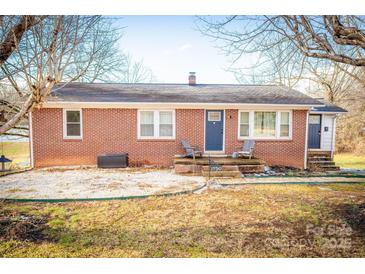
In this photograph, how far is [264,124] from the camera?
10.8 meters

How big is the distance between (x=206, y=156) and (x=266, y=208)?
5.31m

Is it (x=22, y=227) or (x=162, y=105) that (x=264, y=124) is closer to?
(x=162, y=105)

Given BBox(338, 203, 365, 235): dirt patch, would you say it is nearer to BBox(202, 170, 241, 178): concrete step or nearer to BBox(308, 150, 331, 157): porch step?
BBox(202, 170, 241, 178): concrete step

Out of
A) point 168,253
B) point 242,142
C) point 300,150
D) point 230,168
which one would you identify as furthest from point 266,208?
point 300,150

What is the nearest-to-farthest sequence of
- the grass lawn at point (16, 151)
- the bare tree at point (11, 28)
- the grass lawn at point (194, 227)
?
the grass lawn at point (194, 227) < the bare tree at point (11, 28) < the grass lawn at point (16, 151)

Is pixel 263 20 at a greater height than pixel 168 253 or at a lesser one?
greater

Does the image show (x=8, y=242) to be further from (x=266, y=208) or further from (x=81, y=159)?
(x=81, y=159)

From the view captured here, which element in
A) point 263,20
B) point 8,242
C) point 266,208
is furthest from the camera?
point 266,208

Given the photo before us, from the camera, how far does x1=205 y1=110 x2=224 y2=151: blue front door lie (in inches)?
417

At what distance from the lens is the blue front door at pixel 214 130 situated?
10586 mm

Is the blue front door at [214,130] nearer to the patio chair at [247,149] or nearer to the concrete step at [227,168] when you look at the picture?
the patio chair at [247,149]

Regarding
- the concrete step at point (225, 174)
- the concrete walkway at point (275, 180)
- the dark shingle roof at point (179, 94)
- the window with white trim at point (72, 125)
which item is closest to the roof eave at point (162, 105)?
the dark shingle roof at point (179, 94)

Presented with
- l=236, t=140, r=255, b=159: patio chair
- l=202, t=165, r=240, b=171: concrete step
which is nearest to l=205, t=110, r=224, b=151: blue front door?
l=236, t=140, r=255, b=159: patio chair
